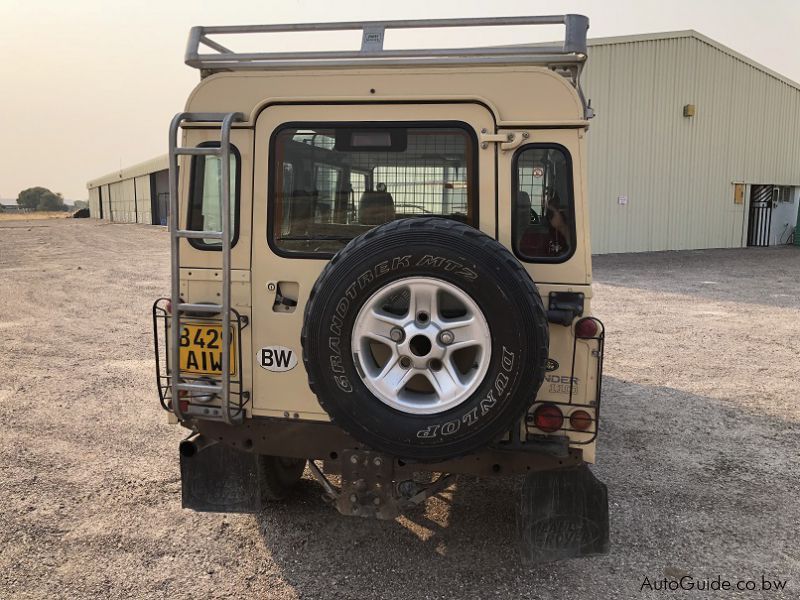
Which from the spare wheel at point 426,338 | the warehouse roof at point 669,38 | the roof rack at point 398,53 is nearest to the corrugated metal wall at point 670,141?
Result: the warehouse roof at point 669,38

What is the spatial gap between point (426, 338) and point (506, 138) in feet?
3.51

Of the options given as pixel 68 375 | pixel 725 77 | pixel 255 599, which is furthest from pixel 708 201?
pixel 255 599

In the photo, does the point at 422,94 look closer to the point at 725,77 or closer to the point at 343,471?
the point at 343,471

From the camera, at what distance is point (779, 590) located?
3.57 metres

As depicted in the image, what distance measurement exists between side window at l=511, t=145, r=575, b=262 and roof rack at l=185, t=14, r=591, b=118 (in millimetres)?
382

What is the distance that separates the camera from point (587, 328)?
3268mm

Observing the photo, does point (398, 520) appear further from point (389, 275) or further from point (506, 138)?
point (506, 138)

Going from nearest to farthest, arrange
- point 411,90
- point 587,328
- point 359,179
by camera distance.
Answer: point 587,328
point 411,90
point 359,179

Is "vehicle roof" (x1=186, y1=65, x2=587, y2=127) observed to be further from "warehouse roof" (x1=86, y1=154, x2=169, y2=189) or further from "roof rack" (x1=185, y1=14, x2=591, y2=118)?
"warehouse roof" (x1=86, y1=154, x2=169, y2=189)

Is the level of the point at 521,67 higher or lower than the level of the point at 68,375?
higher

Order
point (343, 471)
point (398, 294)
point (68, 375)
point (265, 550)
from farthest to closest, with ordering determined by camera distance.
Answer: point (68, 375) < point (265, 550) < point (343, 471) < point (398, 294)

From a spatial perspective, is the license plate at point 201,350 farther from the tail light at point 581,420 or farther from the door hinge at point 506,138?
the tail light at point 581,420

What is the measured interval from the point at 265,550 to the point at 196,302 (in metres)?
1.50

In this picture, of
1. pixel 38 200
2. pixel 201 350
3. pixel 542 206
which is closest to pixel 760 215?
pixel 542 206
